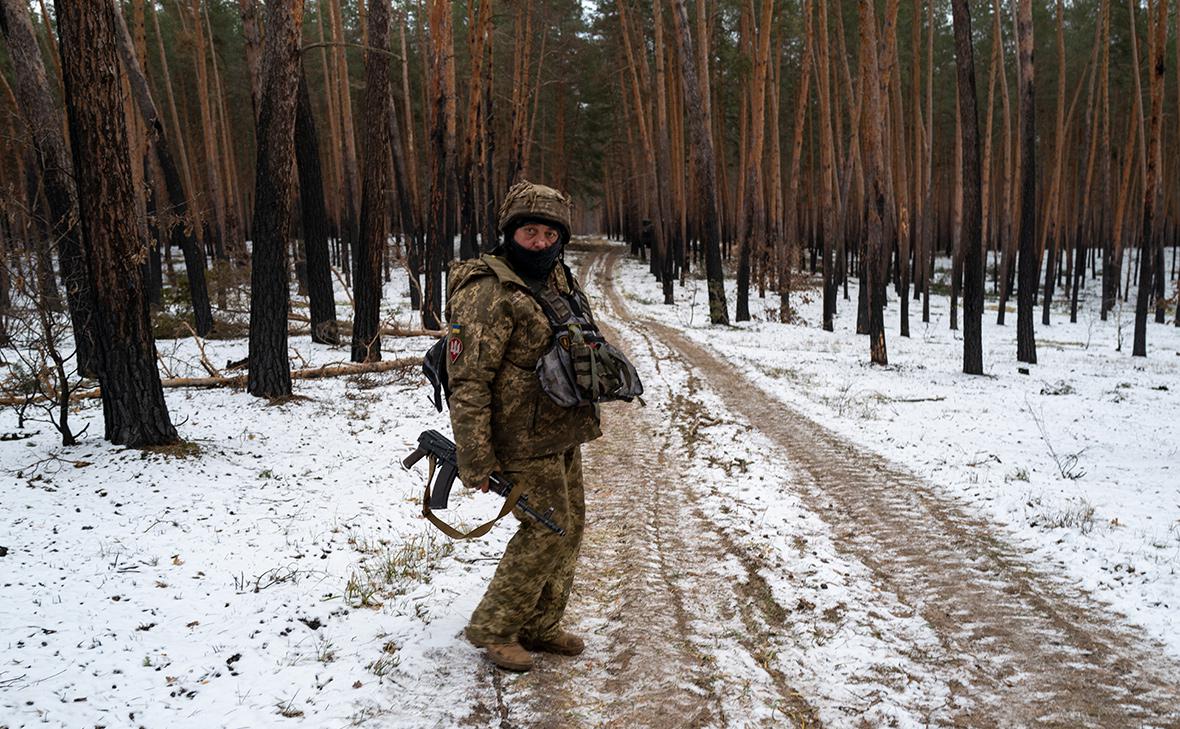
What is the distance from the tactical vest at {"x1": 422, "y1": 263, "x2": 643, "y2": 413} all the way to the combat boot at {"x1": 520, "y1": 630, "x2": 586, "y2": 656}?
1.28m

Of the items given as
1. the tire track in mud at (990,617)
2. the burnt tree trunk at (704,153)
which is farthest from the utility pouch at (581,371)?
the burnt tree trunk at (704,153)

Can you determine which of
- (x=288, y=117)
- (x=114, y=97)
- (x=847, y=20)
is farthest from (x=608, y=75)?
(x=114, y=97)

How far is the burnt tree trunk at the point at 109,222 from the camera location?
5609 mm

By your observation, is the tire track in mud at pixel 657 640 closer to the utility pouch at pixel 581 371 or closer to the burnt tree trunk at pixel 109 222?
the utility pouch at pixel 581 371

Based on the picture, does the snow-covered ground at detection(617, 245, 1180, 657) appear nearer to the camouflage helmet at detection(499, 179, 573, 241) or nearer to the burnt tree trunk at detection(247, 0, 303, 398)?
the camouflage helmet at detection(499, 179, 573, 241)

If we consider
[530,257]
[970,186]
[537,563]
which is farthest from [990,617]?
[970,186]

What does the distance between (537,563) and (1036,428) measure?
26.7ft

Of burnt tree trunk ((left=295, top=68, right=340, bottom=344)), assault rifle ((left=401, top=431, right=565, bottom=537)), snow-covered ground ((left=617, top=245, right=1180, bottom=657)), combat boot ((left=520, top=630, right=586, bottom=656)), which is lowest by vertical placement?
snow-covered ground ((left=617, top=245, right=1180, bottom=657))

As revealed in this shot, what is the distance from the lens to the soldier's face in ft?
10.8

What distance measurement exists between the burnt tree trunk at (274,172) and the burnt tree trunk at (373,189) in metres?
2.33

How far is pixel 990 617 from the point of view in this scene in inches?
160

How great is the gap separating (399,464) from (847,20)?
2920 centimetres

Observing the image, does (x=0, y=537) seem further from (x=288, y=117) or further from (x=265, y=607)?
(x=288, y=117)

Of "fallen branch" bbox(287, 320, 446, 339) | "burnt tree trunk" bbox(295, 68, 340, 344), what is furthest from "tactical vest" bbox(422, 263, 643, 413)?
"fallen branch" bbox(287, 320, 446, 339)
